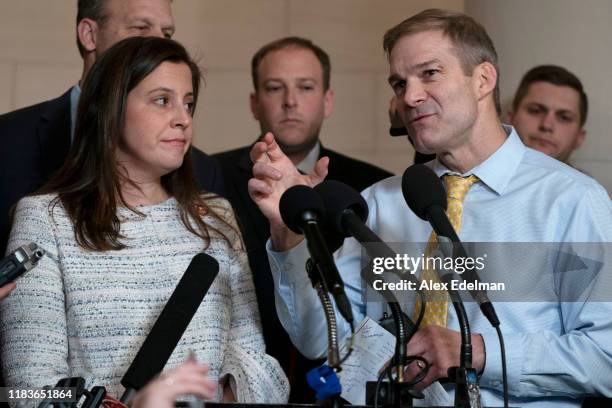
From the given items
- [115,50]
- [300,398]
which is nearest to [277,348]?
[300,398]

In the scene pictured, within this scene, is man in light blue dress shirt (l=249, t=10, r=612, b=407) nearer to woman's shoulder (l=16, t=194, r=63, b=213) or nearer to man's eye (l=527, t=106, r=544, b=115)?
woman's shoulder (l=16, t=194, r=63, b=213)

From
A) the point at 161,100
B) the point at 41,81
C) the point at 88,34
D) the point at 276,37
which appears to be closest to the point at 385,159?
the point at 276,37

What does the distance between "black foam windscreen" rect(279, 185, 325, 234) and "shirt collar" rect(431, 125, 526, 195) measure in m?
0.90

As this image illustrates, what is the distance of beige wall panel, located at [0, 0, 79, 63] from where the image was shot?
5766mm

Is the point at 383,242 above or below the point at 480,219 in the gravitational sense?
below

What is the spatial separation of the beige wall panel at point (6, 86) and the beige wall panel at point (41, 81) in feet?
0.09

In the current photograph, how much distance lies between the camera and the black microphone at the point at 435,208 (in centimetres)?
200

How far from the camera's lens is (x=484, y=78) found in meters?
2.96

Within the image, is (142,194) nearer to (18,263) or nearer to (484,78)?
(484,78)

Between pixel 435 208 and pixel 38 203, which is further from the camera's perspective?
pixel 38 203

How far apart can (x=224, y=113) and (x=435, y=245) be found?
364cm

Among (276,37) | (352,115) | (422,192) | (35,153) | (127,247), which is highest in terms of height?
(276,37)

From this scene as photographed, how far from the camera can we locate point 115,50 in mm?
3221

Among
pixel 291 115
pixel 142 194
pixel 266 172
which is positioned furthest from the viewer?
pixel 291 115
